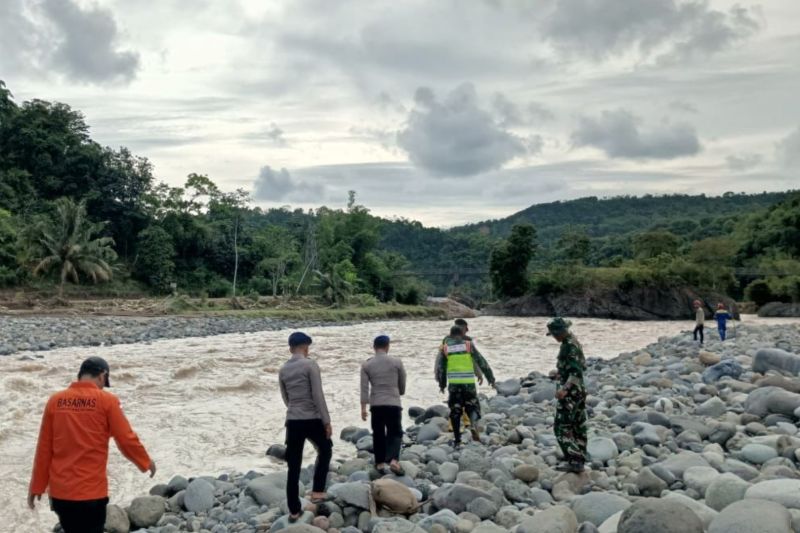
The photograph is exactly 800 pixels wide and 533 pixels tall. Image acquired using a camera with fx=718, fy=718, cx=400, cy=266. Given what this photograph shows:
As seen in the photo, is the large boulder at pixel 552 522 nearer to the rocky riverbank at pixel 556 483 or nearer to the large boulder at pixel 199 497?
the rocky riverbank at pixel 556 483

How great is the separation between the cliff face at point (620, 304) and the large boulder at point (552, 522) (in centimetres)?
6052

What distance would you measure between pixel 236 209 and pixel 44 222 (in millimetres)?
18911

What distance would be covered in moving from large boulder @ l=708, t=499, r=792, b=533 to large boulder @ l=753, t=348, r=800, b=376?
871 cm

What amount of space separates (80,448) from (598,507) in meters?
4.17

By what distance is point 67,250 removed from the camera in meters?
45.5

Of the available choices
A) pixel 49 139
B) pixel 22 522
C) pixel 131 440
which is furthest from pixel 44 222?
pixel 131 440

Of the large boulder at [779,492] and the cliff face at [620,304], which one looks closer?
the large boulder at [779,492]

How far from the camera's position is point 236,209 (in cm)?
6506

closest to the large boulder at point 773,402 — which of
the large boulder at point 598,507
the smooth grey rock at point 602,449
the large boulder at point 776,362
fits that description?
the smooth grey rock at point 602,449

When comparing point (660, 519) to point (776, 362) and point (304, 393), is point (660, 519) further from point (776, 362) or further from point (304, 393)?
point (776, 362)

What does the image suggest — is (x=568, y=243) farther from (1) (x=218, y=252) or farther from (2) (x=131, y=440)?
(2) (x=131, y=440)

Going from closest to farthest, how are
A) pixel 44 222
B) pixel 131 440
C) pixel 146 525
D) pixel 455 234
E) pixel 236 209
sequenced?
pixel 131 440 < pixel 146 525 < pixel 44 222 < pixel 236 209 < pixel 455 234

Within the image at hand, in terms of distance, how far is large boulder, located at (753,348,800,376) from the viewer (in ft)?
42.4

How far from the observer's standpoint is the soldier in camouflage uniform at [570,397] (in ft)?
25.0
